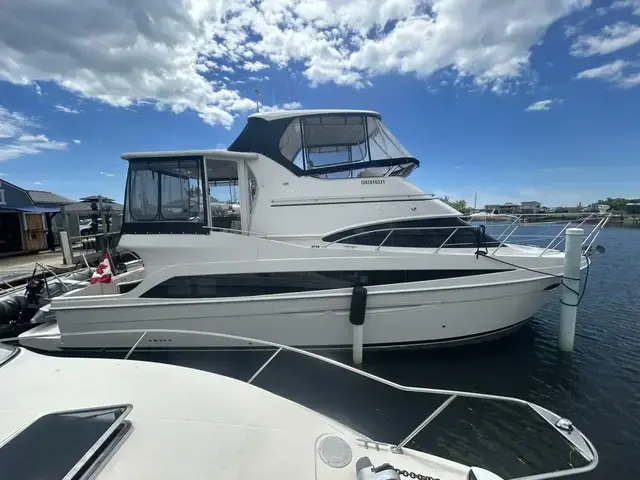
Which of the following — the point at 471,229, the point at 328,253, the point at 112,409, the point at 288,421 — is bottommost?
the point at 288,421

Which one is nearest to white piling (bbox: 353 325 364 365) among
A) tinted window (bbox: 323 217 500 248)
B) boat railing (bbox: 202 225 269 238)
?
tinted window (bbox: 323 217 500 248)

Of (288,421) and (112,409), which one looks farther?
(288,421)

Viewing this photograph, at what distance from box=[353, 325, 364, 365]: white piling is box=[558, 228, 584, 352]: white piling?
3.62 metres

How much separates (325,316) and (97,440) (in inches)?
151

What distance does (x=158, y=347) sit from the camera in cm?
556

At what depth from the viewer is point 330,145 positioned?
6348 mm

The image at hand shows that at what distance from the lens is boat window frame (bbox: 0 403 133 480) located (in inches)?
57.6

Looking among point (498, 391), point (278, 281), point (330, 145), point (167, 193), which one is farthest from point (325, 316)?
point (167, 193)

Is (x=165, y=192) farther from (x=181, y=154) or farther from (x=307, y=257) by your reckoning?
(x=307, y=257)

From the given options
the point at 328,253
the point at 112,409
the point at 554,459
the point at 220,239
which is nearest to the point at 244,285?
the point at 220,239

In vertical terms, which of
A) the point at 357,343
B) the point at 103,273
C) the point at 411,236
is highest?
the point at 411,236

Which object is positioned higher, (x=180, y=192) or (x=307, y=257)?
(x=180, y=192)

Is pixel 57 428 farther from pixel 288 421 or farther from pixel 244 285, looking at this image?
pixel 244 285

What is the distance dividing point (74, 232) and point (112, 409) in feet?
50.5
